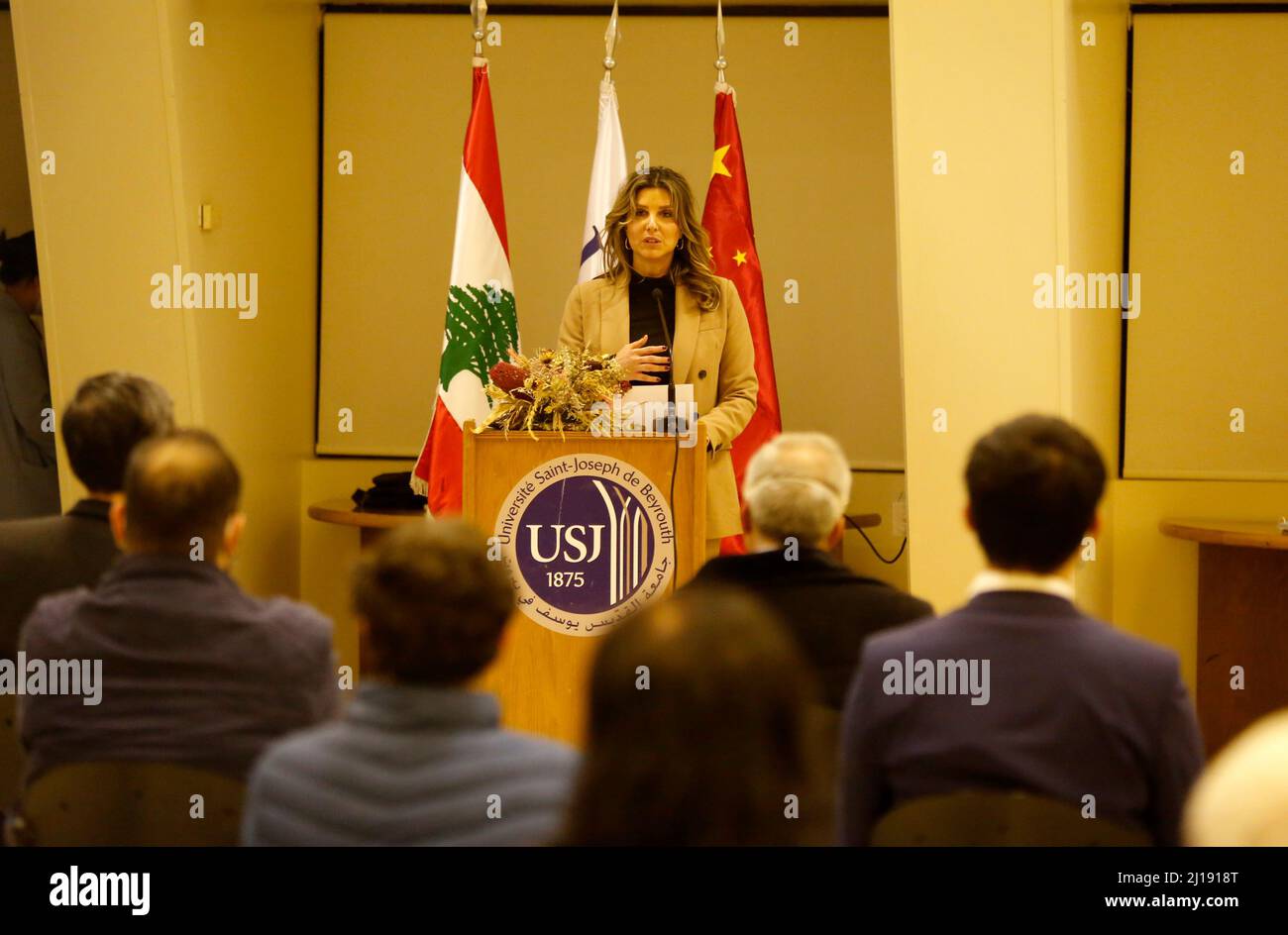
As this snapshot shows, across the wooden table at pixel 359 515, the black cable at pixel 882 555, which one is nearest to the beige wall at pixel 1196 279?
the black cable at pixel 882 555

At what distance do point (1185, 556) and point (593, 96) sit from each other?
2912 millimetres

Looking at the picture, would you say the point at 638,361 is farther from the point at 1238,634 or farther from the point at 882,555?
the point at 1238,634

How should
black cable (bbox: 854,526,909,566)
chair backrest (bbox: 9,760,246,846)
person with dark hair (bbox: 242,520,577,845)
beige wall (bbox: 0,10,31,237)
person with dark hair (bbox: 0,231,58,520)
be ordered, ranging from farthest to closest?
beige wall (bbox: 0,10,31,237), black cable (bbox: 854,526,909,566), person with dark hair (bbox: 0,231,58,520), chair backrest (bbox: 9,760,246,846), person with dark hair (bbox: 242,520,577,845)

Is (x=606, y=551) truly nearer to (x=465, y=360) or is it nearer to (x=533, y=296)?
(x=465, y=360)

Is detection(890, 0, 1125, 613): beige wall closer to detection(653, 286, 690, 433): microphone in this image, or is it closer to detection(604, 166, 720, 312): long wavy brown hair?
detection(604, 166, 720, 312): long wavy brown hair

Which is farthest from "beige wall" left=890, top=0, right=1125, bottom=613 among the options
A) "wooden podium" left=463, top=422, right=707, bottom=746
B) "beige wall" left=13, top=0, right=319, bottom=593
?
"beige wall" left=13, top=0, right=319, bottom=593

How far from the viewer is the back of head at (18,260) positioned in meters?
5.07

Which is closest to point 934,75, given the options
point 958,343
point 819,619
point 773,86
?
point 958,343

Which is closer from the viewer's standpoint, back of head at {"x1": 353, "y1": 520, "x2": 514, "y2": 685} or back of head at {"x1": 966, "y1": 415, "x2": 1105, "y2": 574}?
back of head at {"x1": 353, "y1": 520, "x2": 514, "y2": 685}

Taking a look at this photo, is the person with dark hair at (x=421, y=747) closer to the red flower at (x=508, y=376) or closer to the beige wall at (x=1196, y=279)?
the red flower at (x=508, y=376)

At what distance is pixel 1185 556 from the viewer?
535 centimetres

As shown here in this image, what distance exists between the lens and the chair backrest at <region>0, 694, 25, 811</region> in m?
2.62

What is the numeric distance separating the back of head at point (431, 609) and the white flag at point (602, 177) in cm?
343

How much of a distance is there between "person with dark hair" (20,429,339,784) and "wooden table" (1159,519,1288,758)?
3905 millimetres
